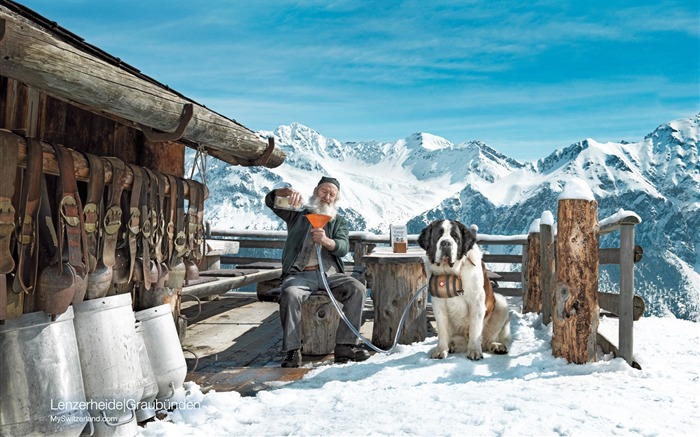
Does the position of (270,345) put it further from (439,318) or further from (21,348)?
(21,348)

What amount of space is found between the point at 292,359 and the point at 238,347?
1.14m

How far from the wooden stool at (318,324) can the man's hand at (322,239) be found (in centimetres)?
49

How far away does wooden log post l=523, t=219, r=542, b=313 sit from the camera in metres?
7.34

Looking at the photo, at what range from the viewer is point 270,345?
229 inches

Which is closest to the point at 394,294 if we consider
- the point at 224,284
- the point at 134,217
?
the point at 224,284

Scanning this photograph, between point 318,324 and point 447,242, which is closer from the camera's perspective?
point 447,242

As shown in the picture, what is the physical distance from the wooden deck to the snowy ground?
344mm

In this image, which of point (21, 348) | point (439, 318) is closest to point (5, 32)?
point (21, 348)

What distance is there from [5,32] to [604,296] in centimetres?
463

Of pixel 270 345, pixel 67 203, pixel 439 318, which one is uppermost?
pixel 67 203

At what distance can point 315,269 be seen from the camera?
5324mm

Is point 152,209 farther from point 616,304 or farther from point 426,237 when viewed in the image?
point 616,304

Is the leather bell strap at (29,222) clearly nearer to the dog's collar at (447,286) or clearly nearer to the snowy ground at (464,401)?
the snowy ground at (464,401)

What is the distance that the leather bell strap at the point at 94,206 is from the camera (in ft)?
9.34
